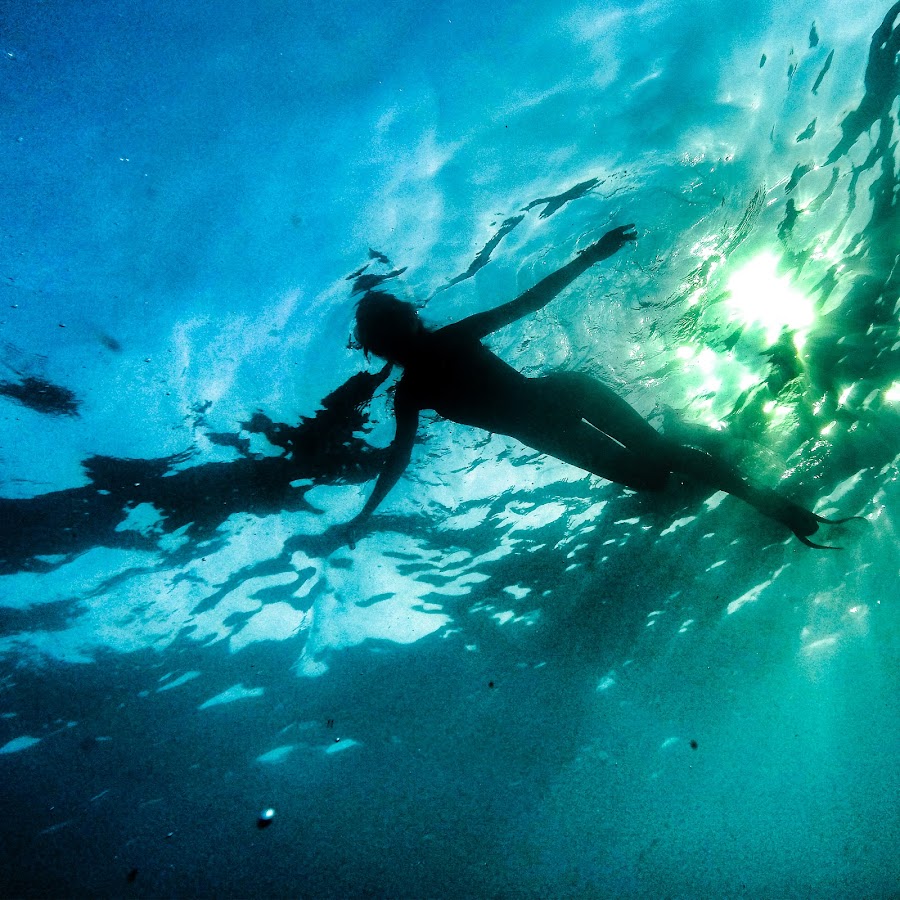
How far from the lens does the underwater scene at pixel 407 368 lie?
171 inches

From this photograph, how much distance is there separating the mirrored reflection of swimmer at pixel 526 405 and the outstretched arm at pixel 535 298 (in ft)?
0.04

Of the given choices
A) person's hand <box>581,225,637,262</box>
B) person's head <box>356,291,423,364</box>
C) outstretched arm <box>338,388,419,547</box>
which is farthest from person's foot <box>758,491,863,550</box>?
person's head <box>356,291,423,364</box>

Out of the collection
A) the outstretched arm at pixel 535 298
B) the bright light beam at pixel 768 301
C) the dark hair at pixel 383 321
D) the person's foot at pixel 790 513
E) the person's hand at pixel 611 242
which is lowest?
the person's foot at pixel 790 513

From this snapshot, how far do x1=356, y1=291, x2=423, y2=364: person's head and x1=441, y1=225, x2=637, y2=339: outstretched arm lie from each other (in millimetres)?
586

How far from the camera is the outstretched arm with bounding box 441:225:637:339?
5.16 meters

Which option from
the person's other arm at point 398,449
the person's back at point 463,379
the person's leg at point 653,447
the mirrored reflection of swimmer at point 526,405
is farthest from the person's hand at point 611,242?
the person's other arm at point 398,449

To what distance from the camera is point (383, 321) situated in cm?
582

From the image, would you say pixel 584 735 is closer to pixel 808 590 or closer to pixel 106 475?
pixel 808 590

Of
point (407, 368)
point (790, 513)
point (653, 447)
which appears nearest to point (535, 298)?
point (407, 368)

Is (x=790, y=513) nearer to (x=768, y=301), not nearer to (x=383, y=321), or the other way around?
(x=768, y=301)

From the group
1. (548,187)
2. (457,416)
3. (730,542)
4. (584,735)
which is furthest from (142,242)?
Answer: (584,735)

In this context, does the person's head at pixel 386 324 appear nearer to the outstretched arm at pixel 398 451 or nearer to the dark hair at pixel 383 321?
the dark hair at pixel 383 321

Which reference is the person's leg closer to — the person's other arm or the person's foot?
the person's foot

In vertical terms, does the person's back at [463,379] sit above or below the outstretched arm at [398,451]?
above
